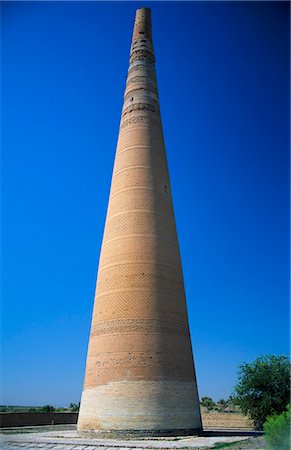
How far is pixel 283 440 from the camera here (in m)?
6.90

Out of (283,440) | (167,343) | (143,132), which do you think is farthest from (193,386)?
(143,132)

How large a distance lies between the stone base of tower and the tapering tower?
3 centimetres

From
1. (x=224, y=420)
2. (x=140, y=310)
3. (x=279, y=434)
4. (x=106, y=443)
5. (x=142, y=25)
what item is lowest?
(x=279, y=434)

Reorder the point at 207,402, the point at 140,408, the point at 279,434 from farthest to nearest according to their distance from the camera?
the point at 207,402 → the point at 140,408 → the point at 279,434

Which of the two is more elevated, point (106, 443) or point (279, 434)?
point (106, 443)

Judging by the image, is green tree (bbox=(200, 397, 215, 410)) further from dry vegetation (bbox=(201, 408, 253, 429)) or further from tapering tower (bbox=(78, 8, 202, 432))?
tapering tower (bbox=(78, 8, 202, 432))

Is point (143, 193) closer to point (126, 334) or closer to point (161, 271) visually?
point (161, 271)

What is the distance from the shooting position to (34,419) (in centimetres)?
2050

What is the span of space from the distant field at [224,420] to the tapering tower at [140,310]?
9.50 m

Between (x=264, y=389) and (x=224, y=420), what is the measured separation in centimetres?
596

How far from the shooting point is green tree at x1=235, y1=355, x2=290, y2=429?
53.6 feet

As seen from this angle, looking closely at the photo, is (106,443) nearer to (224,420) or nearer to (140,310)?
(140,310)

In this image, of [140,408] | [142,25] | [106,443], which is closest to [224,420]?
[140,408]

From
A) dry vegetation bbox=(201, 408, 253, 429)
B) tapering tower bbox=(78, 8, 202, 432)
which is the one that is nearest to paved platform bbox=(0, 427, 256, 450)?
tapering tower bbox=(78, 8, 202, 432)
